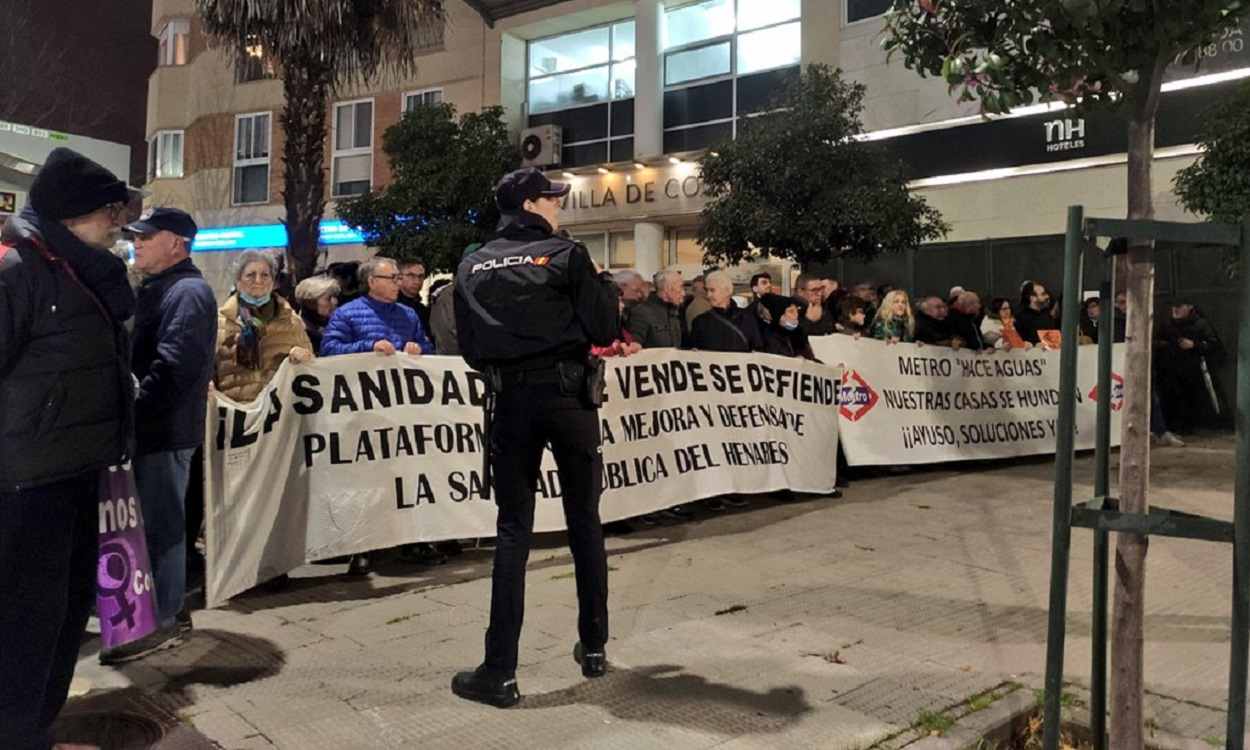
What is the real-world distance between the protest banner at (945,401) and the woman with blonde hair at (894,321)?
28 centimetres

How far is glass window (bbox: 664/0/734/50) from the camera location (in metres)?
18.2

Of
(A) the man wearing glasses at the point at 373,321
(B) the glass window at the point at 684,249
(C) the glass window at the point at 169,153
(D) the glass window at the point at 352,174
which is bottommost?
(A) the man wearing glasses at the point at 373,321

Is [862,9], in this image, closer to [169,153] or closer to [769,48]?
[769,48]

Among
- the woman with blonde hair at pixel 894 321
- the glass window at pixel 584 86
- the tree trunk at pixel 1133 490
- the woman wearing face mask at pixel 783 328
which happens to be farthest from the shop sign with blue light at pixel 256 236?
the tree trunk at pixel 1133 490

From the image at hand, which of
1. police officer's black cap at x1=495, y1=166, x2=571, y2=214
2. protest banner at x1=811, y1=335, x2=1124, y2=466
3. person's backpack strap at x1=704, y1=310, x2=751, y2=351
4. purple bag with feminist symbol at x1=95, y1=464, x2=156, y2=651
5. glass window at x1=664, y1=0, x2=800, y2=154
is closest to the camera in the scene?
purple bag with feminist symbol at x1=95, y1=464, x2=156, y2=651

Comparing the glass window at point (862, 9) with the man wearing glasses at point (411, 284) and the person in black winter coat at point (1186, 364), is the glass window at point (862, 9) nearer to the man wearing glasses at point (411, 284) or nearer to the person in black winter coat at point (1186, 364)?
the person in black winter coat at point (1186, 364)

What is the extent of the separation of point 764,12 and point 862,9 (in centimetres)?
224

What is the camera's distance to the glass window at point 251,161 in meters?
24.2

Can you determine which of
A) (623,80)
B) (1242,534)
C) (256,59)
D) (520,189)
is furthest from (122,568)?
(623,80)

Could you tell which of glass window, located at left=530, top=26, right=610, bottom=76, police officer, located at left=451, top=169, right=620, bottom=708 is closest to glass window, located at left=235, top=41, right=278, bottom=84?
glass window, located at left=530, top=26, right=610, bottom=76

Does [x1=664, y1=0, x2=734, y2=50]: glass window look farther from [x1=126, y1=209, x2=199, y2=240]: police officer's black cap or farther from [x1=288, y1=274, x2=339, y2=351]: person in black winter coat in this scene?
[x1=126, y1=209, x2=199, y2=240]: police officer's black cap

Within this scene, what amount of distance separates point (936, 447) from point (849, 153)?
4660mm

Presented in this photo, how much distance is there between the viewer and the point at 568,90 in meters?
20.4

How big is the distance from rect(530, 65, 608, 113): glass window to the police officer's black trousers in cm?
1763
